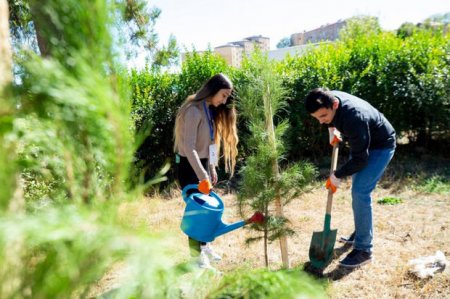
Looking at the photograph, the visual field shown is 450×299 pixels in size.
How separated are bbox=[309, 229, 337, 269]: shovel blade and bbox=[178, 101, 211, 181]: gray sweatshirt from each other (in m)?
1.16

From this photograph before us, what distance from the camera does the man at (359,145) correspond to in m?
2.86

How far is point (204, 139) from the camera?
10.3 ft

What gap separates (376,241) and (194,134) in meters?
2.31

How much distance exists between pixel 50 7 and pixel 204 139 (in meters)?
2.60

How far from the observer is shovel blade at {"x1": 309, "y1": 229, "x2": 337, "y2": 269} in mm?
3197

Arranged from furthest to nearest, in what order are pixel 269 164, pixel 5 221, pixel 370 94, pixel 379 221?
1. pixel 370 94
2. pixel 379 221
3. pixel 269 164
4. pixel 5 221

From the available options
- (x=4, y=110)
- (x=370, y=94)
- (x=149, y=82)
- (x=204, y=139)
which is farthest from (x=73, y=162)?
(x=370, y=94)

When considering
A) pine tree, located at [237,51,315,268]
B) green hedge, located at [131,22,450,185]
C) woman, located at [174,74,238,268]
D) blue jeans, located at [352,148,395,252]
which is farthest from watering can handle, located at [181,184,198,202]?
green hedge, located at [131,22,450,185]

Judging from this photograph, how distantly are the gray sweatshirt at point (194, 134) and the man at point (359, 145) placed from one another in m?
0.86

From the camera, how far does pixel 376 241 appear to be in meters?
3.88

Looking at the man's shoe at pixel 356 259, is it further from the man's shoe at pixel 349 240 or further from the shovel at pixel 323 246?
the man's shoe at pixel 349 240

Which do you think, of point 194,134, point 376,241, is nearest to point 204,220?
point 194,134

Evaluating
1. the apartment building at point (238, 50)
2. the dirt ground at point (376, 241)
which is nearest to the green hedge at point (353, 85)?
the apartment building at point (238, 50)

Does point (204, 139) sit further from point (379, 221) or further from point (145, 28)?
point (145, 28)
